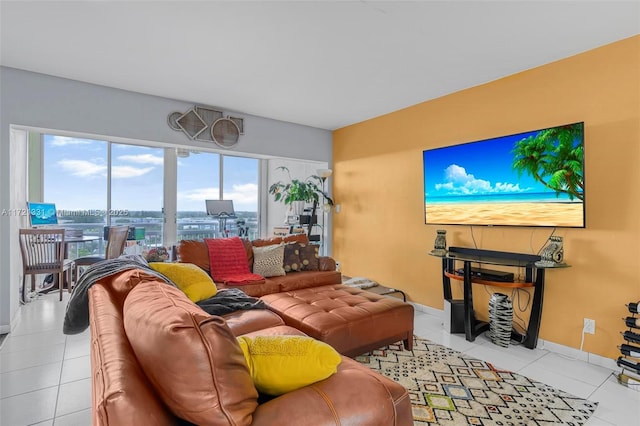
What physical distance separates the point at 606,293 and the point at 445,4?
2494 mm

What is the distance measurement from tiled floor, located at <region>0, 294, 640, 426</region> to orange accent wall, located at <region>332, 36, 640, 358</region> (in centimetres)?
39

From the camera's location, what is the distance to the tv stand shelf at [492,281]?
2.79 meters

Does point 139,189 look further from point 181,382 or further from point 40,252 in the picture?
point 181,382

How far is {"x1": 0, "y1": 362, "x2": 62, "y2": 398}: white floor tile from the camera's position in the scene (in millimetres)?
2143

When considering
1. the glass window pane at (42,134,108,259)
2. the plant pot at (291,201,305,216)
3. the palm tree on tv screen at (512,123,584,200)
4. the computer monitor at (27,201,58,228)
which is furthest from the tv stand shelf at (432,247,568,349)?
the computer monitor at (27,201,58,228)

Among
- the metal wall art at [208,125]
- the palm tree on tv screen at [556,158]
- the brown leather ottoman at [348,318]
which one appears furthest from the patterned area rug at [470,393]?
the metal wall art at [208,125]

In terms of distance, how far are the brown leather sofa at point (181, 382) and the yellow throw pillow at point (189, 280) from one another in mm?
1173

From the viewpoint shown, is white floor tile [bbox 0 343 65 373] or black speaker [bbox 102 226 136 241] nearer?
white floor tile [bbox 0 343 65 373]

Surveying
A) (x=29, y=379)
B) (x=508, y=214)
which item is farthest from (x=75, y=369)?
(x=508, y=214)

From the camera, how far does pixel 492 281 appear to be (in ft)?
9.68

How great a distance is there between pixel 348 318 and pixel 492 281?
1501mm

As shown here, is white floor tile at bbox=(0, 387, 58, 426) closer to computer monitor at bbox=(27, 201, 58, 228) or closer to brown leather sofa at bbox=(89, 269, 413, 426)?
brown leather sofa at bbox=(89, 269, 413, 426)

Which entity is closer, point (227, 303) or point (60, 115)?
point (227, 303)

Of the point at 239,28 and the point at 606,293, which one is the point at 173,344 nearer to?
the point at 239,28
